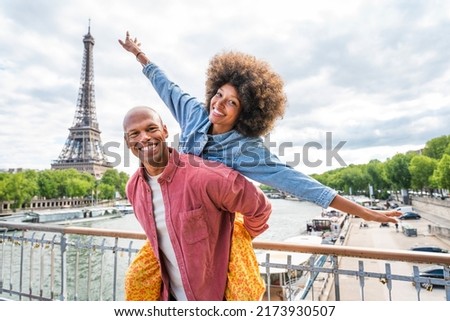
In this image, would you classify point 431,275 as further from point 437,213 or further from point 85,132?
point 85,132

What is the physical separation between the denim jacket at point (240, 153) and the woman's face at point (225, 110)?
0.05 meters

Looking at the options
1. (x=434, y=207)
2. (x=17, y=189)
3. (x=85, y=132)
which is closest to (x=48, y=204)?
(x=85, y=132)

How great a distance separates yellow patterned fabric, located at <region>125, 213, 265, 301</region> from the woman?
1.13 feet

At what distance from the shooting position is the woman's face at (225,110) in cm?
173

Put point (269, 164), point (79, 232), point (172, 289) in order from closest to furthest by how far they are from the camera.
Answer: point (269, 164)
point (172, 289)
point (79, 232)

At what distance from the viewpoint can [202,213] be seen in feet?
5.10

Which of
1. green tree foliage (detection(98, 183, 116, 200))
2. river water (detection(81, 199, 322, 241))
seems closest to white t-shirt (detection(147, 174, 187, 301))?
river water (detection(81, 199, 322, 241))

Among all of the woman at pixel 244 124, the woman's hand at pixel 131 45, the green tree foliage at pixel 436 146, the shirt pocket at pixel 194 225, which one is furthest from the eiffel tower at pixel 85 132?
the shirt pocket at pixel 194 225

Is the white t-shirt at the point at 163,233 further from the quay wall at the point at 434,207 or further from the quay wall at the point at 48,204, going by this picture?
the quay wall at the point at 48,204

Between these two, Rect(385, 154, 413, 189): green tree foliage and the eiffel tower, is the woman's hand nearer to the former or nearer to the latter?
Rect(385, 154, 413, 189): green tree foliage
